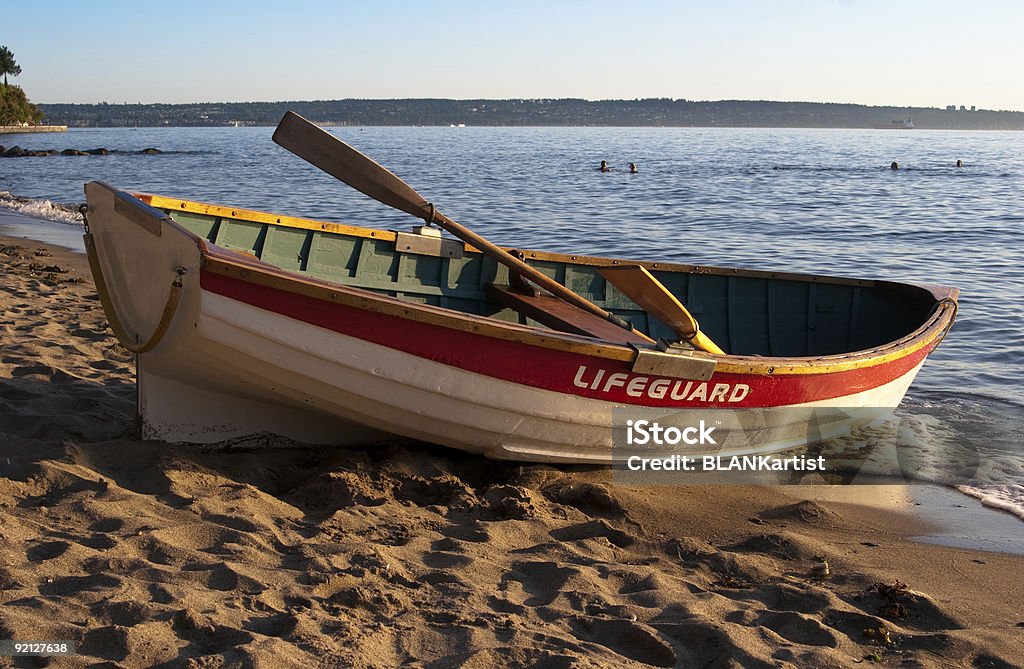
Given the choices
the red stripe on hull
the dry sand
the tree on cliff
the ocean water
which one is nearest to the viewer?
the dry sand

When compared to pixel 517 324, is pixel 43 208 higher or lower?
lower

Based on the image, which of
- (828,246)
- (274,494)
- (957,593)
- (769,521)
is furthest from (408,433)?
(828,246)

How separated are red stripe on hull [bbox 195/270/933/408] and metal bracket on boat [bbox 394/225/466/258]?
6.66 feet

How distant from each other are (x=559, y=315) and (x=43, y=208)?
19.9 metres

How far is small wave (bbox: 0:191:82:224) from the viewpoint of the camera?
20.0 metres

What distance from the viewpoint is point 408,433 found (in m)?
5.18

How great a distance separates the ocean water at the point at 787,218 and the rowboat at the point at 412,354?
1.77 m

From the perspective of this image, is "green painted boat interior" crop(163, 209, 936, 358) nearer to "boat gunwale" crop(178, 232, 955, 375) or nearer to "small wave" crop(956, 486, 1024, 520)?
"boat gunwale" crop(178, 232, 955, 375)

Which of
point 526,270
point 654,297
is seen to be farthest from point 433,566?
point 526,270

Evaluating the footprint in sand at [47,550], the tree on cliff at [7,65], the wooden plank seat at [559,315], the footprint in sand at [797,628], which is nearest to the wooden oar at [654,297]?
the wooden plank seat at [559,315]

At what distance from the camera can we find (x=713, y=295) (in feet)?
25.0

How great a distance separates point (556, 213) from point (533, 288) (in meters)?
18.9

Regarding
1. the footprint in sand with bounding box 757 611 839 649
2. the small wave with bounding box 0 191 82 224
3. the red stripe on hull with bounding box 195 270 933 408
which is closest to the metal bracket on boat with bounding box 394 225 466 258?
the red stripe on hull with bounding box 195 270 933 408

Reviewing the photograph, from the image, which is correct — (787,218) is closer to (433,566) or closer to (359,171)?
(359,171)
